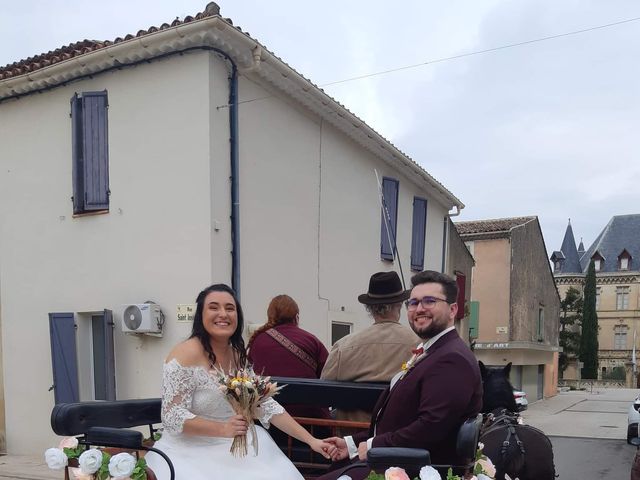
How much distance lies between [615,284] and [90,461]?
61.9 metres

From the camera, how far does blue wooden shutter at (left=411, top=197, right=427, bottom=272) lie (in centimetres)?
1241

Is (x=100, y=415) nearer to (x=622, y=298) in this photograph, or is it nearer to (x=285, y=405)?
(x=285, y=405)

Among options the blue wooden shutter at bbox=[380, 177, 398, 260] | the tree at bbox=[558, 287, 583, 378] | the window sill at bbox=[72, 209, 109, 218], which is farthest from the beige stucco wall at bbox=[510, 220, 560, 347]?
the window sill at bbox=[72, 209, 109, 218]

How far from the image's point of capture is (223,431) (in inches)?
110

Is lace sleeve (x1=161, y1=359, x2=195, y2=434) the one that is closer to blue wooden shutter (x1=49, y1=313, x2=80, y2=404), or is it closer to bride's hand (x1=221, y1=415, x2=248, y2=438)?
bride's hand (x1=221, y1=415, x2=248, y2=438)

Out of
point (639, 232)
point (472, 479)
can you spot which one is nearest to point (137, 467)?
point (472, 479)

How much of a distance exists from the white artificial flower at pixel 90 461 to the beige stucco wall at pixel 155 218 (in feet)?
14.4

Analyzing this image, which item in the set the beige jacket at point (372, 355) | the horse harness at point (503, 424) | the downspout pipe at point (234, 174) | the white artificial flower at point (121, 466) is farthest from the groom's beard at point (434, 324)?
the downspout pipe at point (234, 174)

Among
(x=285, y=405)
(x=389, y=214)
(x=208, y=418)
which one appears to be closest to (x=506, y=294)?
(x=389, y=214)

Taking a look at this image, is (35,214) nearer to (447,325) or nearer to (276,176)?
(276,176)

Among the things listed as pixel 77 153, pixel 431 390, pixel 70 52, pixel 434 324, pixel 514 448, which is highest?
pixel 70 52

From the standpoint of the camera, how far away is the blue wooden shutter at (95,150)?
761cm

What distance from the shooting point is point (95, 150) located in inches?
303

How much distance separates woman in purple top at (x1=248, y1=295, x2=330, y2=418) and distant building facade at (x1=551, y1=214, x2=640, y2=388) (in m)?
57.2
